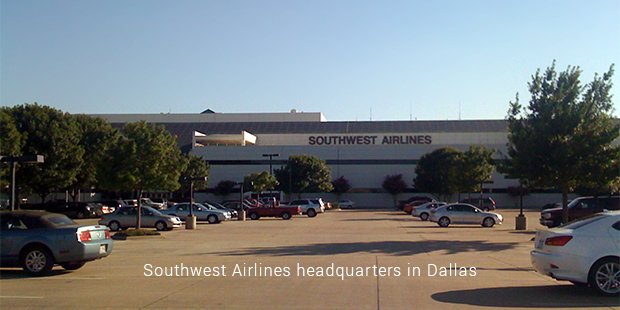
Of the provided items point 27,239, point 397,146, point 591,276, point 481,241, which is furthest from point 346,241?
point 397,146

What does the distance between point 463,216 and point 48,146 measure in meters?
31.7

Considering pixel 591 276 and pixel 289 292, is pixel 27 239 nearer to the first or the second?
pixel 289 292

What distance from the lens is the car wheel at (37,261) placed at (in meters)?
15.7

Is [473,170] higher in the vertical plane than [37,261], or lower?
higher

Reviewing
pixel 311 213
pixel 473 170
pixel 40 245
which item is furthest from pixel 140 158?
pixel 473 170

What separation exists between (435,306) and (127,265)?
9695 millimetres

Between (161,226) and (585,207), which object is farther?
(161,226)

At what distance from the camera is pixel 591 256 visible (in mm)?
12094

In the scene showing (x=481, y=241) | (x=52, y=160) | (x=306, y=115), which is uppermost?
(x=306, y=115)

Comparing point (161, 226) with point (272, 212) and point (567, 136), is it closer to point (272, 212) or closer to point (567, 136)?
point (272, 212)

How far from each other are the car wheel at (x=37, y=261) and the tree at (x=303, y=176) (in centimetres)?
6805

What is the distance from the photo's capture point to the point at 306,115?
126 m

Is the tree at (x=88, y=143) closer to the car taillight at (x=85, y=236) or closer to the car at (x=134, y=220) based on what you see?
the car at (x=134, y=220)

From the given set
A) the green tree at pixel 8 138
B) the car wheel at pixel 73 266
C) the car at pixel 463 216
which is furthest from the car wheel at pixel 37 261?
the green tree at pixel 8 138
